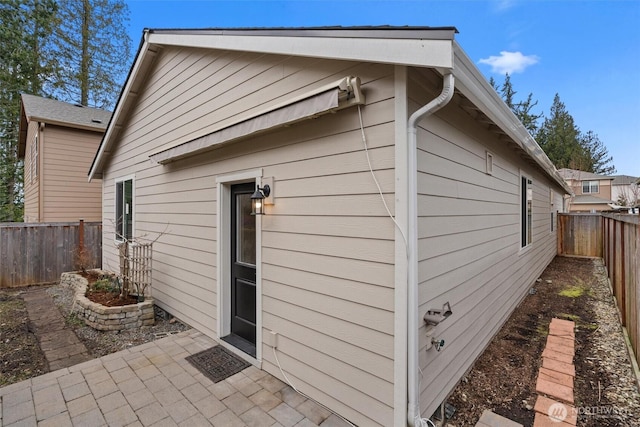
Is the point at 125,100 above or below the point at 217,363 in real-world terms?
above

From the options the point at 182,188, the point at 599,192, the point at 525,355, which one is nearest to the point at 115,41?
the point at 182,188

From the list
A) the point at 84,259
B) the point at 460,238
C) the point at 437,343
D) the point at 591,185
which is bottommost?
the point at 84,259

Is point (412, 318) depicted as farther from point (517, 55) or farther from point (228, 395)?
point (517, 55)

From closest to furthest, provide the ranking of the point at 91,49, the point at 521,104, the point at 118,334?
the point at 118,334 → the point at 91,49 → the point at 521,104

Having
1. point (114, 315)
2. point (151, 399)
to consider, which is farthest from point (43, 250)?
point (151, 399)

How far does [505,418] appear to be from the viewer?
8.41 ft

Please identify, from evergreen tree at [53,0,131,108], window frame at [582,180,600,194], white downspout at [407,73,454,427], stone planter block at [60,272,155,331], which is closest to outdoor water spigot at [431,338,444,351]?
white downspout at [407,73,454,427]

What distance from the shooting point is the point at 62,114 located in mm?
9672

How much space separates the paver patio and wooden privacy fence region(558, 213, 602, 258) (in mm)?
13054

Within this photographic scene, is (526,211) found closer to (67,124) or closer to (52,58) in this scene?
(67,124)

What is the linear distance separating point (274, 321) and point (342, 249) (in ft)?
4.16

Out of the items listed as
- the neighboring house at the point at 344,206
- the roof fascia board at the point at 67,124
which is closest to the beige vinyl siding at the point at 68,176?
the roof fascia board at the point at 67,124

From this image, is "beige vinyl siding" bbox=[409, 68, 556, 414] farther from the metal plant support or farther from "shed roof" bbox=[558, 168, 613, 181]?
"shed roof" bbox=[558, 168, 613, 181]

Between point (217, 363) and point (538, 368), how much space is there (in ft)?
12.1
